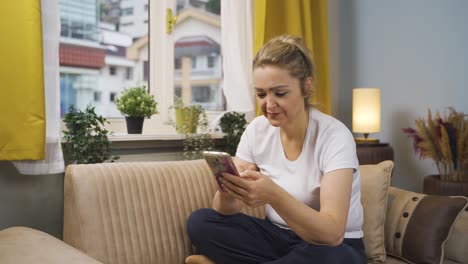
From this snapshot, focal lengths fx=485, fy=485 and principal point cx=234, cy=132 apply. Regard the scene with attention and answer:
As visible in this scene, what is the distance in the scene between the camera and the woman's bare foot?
5.48 feet

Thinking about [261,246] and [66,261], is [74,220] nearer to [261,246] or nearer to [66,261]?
[66,261]

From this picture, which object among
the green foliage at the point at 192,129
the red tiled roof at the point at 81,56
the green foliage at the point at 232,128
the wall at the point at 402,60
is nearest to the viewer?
the red tiled roof at the point at 81,56

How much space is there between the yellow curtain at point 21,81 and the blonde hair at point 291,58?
724mm

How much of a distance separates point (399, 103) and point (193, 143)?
1431 millimetres

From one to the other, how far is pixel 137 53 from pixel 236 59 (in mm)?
513

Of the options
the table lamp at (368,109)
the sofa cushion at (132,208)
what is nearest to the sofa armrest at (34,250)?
the sofa cushion at (132,208)

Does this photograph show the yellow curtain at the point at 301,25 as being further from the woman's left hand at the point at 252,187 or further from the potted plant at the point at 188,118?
the woman's left hand at the point at 252,187

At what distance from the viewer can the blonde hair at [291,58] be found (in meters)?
1.53

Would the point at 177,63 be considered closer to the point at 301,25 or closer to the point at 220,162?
the point at 301,25

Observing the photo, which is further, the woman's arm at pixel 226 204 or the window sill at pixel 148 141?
the window sill at pixel 148 141

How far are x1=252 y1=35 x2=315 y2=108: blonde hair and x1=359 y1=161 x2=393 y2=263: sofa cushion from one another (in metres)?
0.52

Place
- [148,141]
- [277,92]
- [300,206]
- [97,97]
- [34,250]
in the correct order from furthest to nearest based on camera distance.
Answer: [97,97], [148,141], [277,92], [300,206], [34,250]

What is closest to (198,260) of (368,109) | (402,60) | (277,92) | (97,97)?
(277,92)

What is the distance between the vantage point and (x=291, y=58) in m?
1.55
